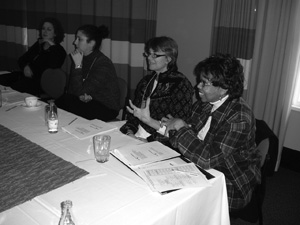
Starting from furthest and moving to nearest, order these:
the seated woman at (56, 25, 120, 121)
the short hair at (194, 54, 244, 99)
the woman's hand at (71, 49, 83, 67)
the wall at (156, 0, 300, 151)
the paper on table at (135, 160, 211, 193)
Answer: the wall at (156, 0, 300, 151) → the woman's hand at (71, 49, 83, 67) → the seated woman at (56, 25, 120, 121) → the short hair at (194, 54, 244, 99) → the paper on table at (135, 160, 211, 193)

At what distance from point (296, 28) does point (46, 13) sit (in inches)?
121

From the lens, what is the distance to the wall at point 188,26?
10.3ft

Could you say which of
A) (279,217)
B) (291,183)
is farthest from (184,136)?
(291,183)

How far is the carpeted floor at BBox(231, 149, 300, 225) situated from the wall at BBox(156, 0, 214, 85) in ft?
4.25

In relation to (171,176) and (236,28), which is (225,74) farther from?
(236,28)

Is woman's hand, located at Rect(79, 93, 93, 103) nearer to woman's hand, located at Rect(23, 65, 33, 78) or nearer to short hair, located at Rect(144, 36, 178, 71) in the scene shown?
short hair, located at Rect(144, 36, 178, 71)

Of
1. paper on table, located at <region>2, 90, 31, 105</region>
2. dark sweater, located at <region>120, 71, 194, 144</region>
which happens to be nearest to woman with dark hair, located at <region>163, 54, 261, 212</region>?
dark sweater, located at <region>120, 71, 194, 144</region>

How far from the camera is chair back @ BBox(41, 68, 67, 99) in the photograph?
3380 mm

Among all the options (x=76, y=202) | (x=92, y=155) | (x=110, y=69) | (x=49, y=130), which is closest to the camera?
(x=76, y=202)

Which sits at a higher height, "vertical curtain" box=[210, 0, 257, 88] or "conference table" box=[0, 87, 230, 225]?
"vertical curtain" box=[210, 0, 257, 88]

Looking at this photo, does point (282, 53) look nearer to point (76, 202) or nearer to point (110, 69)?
point (110, 69)

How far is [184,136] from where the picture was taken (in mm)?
1634

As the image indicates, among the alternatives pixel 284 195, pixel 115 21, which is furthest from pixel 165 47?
pixel 284 195

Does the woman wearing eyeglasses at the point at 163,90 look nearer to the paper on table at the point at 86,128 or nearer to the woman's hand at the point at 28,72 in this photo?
the paper on table at the point at 86,128
